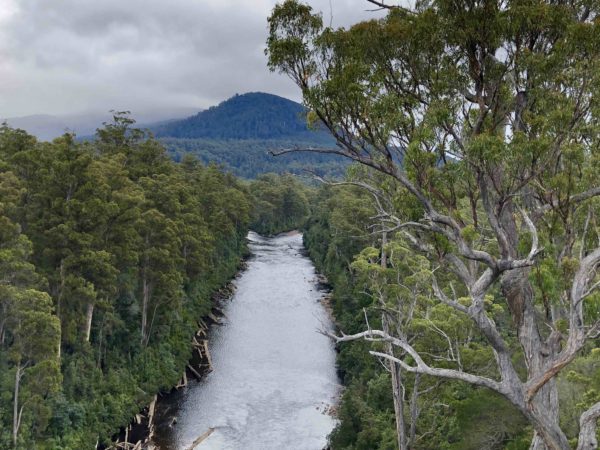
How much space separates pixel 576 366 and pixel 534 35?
11841 mm

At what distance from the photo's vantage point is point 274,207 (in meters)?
82.1

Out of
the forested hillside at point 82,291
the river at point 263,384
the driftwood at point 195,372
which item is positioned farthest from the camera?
the driftwood at point 195,372

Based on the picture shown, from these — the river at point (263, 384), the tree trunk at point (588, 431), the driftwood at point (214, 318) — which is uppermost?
the tree trunk at point (588, 431)

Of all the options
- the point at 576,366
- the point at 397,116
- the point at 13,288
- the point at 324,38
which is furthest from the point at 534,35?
the point at 13,288

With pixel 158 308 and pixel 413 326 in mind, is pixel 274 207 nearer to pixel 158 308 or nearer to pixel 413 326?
pixel 158 308

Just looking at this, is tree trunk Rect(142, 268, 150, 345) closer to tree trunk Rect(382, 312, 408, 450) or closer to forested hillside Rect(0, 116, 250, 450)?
forested hillside Rect(0, 116, 250, 450)

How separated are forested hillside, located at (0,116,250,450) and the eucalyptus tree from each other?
540 inches

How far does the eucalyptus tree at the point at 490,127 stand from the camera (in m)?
6.57

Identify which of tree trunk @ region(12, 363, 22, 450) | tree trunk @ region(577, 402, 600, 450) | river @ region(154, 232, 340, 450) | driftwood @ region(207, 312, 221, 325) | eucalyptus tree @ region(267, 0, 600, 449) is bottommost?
river @ region(154, 232, 340, 450)

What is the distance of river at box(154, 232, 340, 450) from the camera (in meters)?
22.2

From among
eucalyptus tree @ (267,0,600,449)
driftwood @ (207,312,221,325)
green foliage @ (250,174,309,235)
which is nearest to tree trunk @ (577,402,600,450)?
eucalyptus tree @ (267,0,600,449)

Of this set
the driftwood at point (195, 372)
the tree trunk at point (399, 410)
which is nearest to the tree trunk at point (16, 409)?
the tree trunk at point (399, 410)

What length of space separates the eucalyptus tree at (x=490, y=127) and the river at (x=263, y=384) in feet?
53.2

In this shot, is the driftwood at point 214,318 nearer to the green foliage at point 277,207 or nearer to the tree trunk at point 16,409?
the tree trunk at point 16,409
